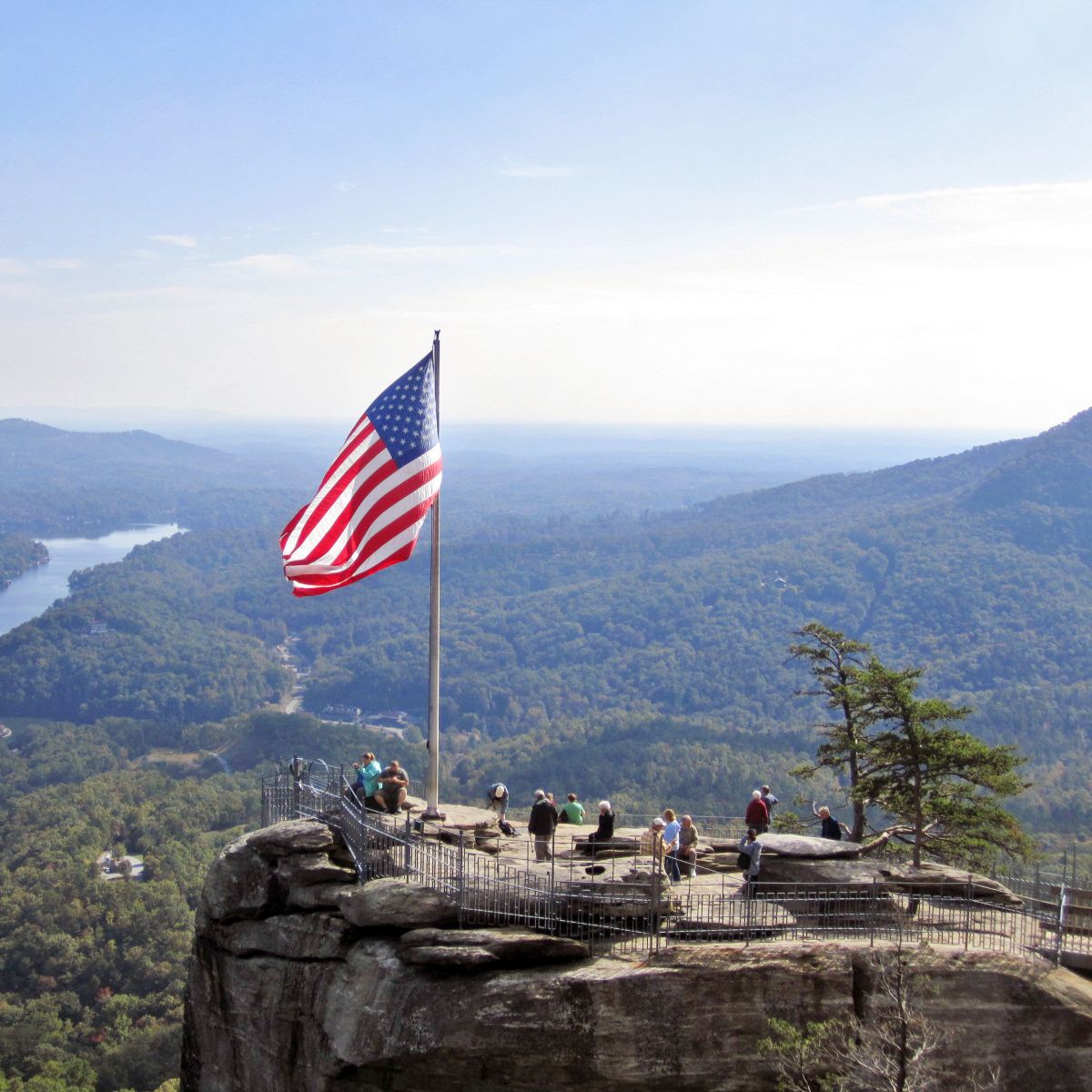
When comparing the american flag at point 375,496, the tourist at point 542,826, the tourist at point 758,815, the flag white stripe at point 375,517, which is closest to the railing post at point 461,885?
the tourist at point 542,826

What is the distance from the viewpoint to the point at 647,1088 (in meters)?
16.4

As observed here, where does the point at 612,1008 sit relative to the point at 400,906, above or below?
below

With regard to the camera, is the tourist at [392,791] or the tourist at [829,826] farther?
the tourist at [392,791]

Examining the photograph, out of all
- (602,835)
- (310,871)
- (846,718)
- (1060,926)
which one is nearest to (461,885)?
(310,871)

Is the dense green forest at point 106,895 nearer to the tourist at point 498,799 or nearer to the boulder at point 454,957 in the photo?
the tourist at point 498,799

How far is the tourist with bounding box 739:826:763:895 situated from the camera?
18.7 m

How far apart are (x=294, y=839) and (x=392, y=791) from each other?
2572 millimetres

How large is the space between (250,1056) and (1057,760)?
127 meters

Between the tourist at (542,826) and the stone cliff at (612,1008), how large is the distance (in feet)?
9.58

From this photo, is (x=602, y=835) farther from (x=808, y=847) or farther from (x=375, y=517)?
(x=375, y=517)

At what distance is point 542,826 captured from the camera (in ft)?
68.2

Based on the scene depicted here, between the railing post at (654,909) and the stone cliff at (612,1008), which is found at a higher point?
the railing post at (654,909)

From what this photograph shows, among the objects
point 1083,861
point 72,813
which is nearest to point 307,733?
point 72,813

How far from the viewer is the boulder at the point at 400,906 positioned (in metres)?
18.1
